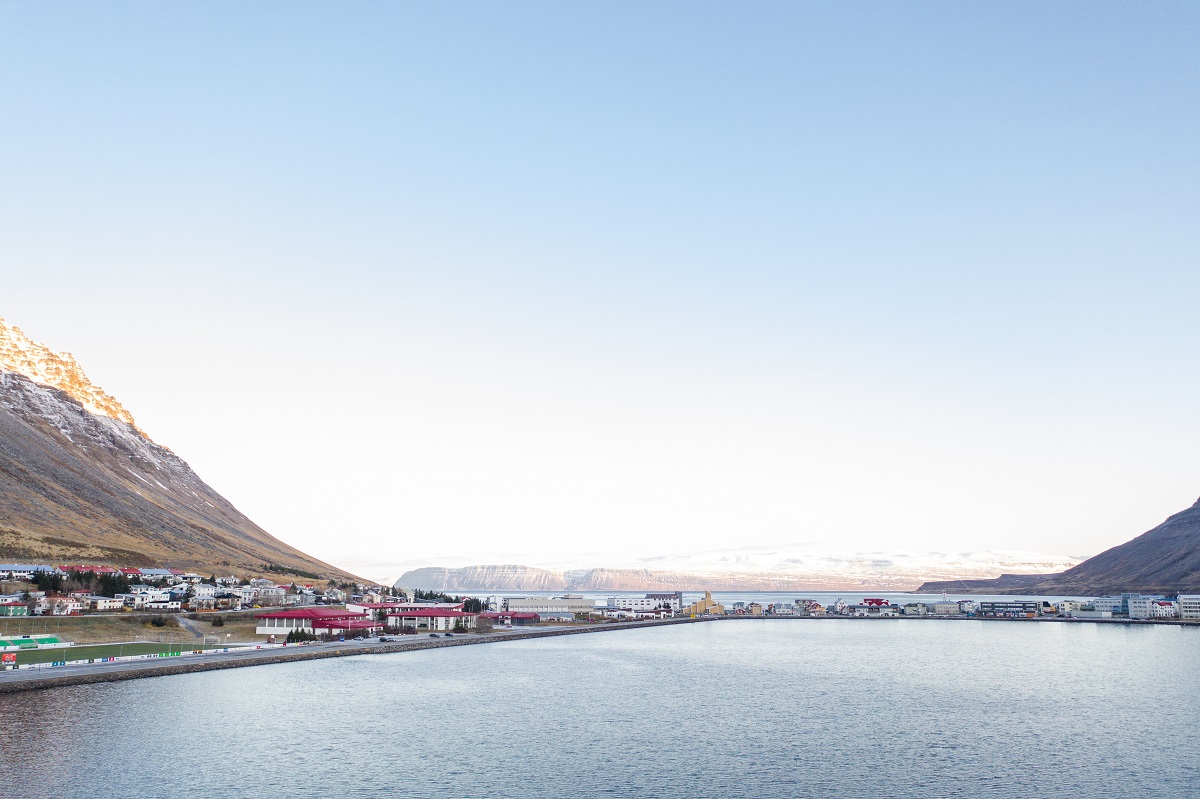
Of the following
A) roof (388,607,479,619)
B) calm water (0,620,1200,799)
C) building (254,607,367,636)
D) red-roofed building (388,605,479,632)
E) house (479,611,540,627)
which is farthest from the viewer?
house (479,611,540,627)

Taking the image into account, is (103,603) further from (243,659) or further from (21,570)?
(243,659)

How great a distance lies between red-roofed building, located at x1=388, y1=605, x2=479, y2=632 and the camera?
139m

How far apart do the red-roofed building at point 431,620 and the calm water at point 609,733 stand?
44988 millimetres

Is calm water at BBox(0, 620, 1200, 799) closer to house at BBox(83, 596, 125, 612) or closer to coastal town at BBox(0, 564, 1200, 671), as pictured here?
coastal town at BBox(0, 564, 1200, 671)

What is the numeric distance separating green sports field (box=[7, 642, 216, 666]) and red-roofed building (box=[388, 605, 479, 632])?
49.4 metres

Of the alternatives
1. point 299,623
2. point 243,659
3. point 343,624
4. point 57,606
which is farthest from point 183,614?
point 243,659

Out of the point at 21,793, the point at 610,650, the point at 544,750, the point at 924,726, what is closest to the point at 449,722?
the point at 544,750

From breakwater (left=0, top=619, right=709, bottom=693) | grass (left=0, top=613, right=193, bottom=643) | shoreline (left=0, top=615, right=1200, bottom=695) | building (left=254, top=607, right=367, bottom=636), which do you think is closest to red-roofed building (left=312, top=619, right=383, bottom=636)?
building (left=254, top=607, right=367, bottom=636)

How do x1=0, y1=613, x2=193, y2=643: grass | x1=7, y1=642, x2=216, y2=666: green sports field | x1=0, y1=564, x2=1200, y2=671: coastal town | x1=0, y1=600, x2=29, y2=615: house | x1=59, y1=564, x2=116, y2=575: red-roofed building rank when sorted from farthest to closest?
1. x1=59, y1=564, x2=116, y2=575: red-roofed building
2. x1=0, y1=600, x2=29, y2=615: house
3. x1=0, y1=613, x2=193, y2=643: grass
4. x1=0, y1=564, x2=1200, y2=671: coastal town
5. x1=7, y1=642, x2=216, y2=666: green sports field

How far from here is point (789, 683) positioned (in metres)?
80.9

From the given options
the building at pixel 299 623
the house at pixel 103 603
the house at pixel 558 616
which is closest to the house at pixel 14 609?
the house at pixel 103 603

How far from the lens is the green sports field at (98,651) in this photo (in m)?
72.4

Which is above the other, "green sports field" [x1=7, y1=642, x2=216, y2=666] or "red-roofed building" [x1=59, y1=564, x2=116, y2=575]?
"red-roofed building" [x1=59, y1=564, x2=116, y2=575]

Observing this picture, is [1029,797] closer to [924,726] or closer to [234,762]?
[924,726]
